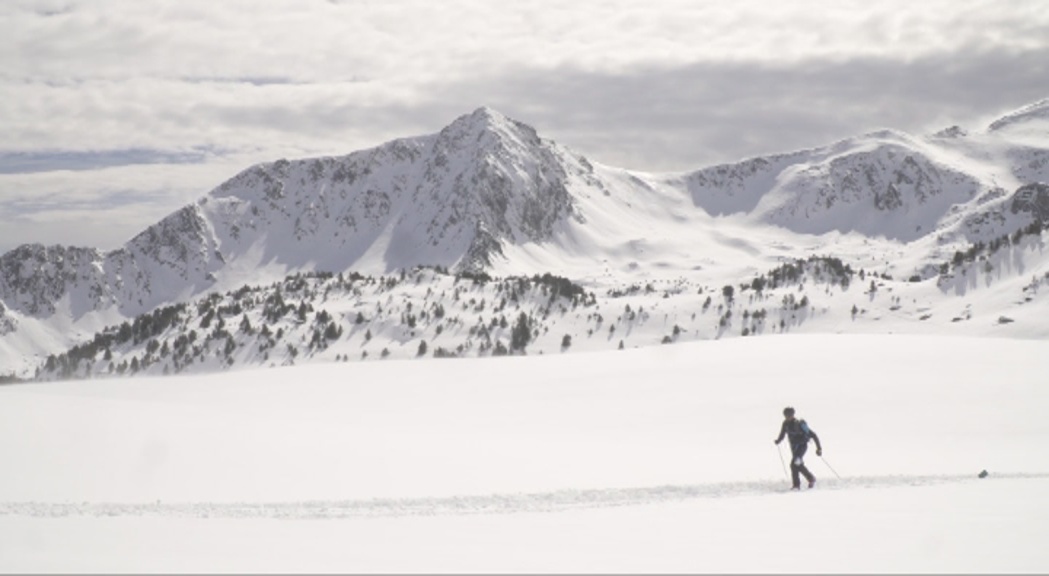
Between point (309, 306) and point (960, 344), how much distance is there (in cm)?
16487

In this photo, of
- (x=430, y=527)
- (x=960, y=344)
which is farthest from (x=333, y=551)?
(x=960, y=344)

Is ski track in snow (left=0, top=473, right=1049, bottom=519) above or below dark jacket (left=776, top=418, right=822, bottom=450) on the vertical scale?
below

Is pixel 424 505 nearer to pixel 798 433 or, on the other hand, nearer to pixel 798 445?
pixel 798 445

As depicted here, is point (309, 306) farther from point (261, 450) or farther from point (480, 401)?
point (261, 450)

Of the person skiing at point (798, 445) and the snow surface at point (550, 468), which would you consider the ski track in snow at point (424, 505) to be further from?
the person skiing at point (798, 445)

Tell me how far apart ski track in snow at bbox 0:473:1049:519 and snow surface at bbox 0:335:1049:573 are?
102 mm

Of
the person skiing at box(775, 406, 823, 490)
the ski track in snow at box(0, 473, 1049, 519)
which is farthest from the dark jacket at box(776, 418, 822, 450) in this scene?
the ski track in snow at box(0, 473, 1049, 519)

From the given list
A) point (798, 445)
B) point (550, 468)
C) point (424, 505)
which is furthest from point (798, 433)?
point (424, 505)

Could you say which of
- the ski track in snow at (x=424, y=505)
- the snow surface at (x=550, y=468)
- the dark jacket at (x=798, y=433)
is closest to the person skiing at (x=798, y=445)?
the dark jacket at (x=798, y=433)

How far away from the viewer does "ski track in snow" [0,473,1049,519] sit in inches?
675

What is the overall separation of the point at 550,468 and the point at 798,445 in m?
6.95

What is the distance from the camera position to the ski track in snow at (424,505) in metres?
17.1

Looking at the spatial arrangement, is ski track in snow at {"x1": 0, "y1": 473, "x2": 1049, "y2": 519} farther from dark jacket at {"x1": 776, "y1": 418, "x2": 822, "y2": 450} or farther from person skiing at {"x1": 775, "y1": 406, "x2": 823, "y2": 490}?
dark jacket at {"x1": 776, "y1": 418, "x2": 822, "y2": 450}

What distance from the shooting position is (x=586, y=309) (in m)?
191
